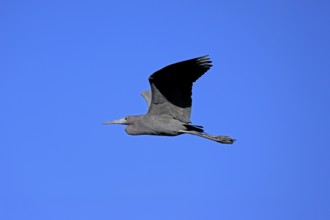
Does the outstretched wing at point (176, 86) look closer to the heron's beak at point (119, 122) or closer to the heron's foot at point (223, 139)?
the heron's foot at point (223, 139)

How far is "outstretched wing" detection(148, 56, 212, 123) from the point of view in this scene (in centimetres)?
1627

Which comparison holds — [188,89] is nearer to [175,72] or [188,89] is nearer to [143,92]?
[175,72]

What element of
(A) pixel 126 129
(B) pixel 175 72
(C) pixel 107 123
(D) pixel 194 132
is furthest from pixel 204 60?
(C) pixel 107 123

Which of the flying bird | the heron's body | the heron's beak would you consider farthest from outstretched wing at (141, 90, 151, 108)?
the heron's body

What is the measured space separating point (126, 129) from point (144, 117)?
0.87 m

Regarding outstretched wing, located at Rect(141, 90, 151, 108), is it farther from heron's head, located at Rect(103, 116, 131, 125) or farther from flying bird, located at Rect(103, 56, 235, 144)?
flying bird, located at Rect(103, 56, 235, 144)

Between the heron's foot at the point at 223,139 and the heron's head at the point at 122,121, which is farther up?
the heron's head at the point at 122,121

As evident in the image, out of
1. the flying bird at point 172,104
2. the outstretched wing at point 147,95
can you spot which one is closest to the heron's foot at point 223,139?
the flying bird at point 172,104

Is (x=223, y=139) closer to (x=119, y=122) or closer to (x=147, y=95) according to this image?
(x=147, y=95)

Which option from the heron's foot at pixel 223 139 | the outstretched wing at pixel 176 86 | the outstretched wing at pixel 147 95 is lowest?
the heron's foot at pixel 223 139

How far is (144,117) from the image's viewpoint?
1766 cm

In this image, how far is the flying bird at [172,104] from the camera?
643 inches

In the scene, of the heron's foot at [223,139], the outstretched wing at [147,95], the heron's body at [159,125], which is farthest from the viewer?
the outstretched wing at [147,95]

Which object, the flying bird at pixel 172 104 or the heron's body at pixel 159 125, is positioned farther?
the heron's body at pixel 159 125
